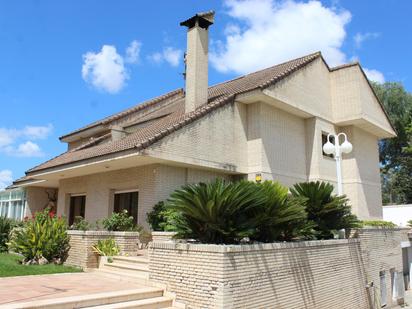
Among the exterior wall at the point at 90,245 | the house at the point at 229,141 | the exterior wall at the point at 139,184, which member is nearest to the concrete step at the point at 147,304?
the exterior wall at the point at 90,245

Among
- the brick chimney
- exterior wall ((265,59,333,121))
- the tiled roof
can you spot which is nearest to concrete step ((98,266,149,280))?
the tiled roof

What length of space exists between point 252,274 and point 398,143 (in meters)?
46.9

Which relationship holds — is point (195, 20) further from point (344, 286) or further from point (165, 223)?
point (344, 286)

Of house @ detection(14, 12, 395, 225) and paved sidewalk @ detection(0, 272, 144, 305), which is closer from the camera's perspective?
paved sidewalk @ detection(0, 272, 144, 305)

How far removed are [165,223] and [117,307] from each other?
6325 millimetres

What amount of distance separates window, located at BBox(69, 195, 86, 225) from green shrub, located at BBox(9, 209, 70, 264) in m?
7.08

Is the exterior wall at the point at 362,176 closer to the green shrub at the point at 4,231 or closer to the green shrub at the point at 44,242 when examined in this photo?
the green shrub at the point at 44,242

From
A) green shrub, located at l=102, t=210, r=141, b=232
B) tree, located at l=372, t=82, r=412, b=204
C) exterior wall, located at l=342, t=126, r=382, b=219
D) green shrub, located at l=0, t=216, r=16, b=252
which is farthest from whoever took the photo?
tree, located at l=372, t=82, r=412, b=204

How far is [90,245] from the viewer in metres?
12.1

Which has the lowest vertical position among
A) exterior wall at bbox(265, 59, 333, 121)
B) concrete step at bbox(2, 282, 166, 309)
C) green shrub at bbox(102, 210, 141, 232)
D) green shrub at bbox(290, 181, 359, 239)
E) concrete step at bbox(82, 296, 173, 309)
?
concrete step at bbox(82, 296, 173, 309)

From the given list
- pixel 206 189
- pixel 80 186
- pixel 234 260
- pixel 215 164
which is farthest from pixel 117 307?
pixel 80 186

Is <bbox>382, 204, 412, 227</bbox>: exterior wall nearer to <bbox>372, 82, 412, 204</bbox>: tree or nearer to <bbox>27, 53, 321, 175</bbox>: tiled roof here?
<bbox>372, 82, 412, 204</bbox>: tree

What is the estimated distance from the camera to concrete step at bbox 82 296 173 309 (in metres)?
7.82

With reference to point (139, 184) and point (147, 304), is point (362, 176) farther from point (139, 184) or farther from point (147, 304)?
point (147, 304)
